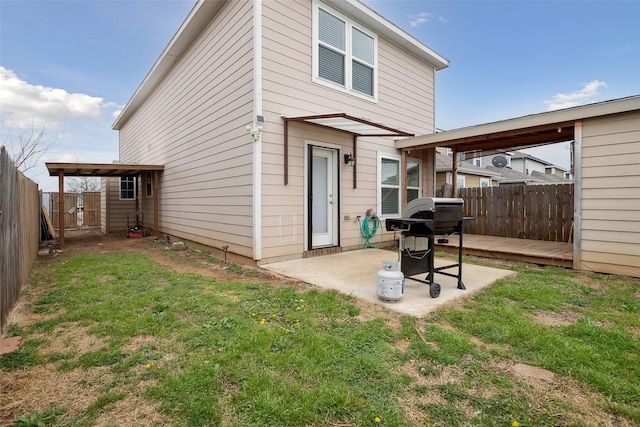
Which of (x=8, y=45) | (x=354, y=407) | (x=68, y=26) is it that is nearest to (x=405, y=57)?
(x=354, y=407)

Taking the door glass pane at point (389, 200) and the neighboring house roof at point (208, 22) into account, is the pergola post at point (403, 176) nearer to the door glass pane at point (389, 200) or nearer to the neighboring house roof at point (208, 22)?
the door glass pane at point (389, 200)

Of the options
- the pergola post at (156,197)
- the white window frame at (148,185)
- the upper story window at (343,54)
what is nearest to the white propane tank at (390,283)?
the upper story window at (343,54)

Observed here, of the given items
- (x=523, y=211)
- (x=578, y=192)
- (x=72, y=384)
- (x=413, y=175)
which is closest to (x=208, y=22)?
(x=413, y=175)

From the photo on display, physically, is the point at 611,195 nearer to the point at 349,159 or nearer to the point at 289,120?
the point at 349,159

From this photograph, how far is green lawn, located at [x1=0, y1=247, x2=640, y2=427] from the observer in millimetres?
1743

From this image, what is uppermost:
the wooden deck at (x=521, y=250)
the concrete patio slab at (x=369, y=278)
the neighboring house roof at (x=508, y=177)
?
the neighboring house roof at (x=508, y=177)

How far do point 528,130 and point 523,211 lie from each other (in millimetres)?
3111

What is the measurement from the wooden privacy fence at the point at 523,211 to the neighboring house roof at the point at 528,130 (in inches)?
45.5

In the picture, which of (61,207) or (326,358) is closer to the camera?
(326,358)

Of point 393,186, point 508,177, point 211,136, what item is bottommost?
point 393,186

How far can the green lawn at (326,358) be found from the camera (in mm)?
1743

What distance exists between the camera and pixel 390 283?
134 inches

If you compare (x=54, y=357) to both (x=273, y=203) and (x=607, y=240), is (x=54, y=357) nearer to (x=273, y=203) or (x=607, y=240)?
(x=273, y=203)

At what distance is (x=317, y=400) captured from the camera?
1811 mm
